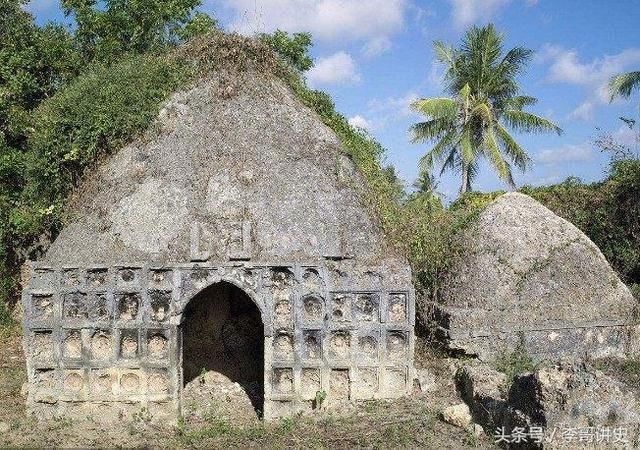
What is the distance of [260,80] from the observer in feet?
34.8

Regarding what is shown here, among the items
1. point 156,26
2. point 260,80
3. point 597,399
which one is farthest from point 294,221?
point 156,26

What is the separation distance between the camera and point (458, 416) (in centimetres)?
838

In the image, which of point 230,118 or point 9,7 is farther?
point 9,7

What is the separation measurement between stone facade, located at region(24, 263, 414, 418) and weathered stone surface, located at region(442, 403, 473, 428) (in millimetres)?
956

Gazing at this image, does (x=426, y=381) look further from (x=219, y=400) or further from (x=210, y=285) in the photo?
(x=210, y=285)

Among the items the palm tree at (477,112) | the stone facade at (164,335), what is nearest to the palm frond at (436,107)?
the palm tree at (477,112)

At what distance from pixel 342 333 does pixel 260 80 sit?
4.52m

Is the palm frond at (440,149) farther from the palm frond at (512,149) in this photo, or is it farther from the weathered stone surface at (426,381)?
the weathered stone surface at (426,381)

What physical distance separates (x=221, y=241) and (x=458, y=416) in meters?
4.07

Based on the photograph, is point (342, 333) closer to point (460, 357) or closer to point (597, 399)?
point (460, 357)

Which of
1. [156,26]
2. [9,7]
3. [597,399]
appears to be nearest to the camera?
[597,399]

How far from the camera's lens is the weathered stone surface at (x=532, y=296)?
34.4 feet

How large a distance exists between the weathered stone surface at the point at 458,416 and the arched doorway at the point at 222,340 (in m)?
3.22

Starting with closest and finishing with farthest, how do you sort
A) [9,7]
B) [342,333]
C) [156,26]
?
[342,333]
[9,7]
[156,26]
